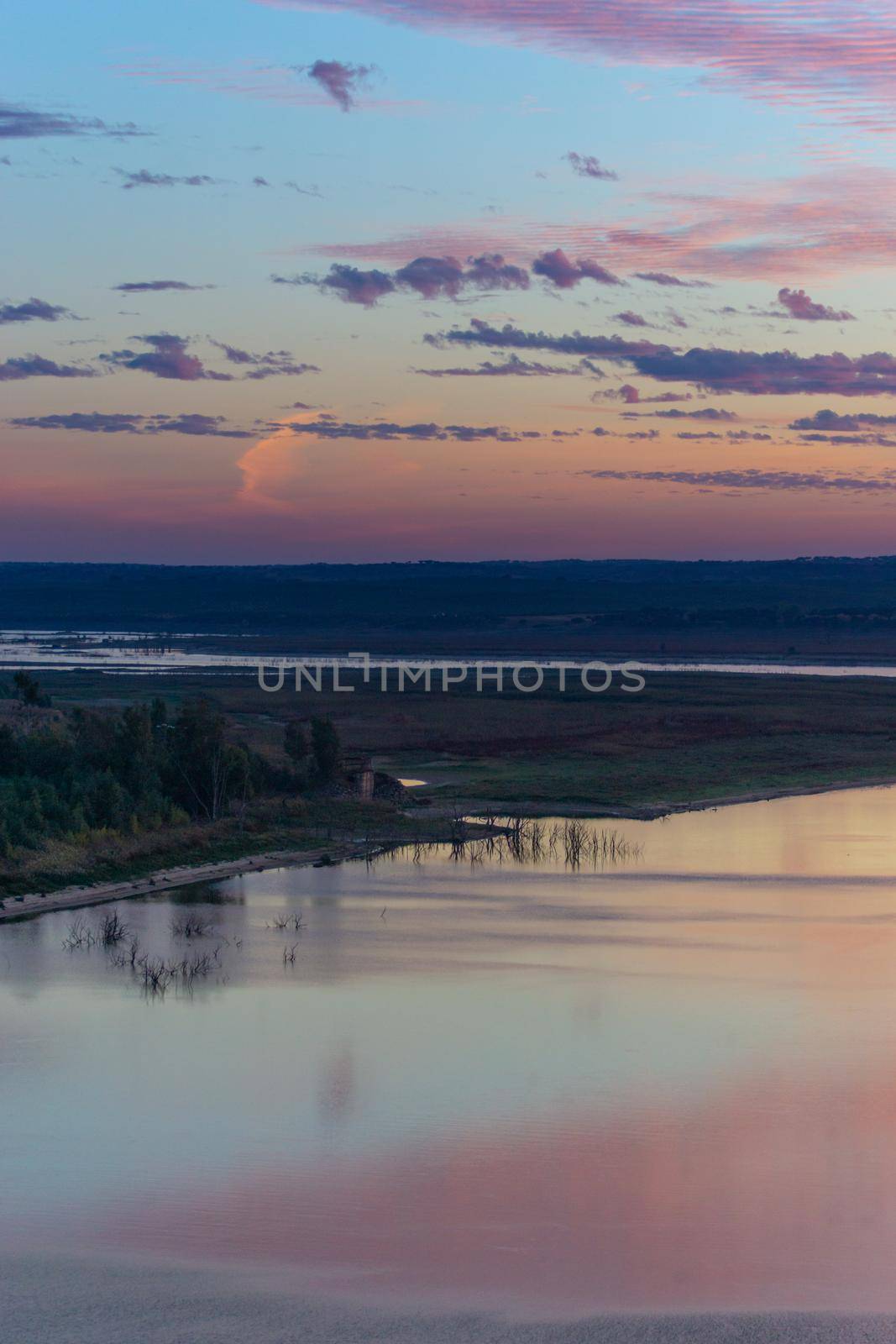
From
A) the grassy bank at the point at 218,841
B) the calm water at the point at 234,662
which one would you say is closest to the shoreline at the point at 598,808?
the grassy bank at the point at 218,841

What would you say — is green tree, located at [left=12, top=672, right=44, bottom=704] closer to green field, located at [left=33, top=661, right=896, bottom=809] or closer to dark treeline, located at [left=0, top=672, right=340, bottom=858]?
dark treeline, located at [left=0, top=672, right=340, bottom=858]

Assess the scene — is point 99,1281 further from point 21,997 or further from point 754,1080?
point 21,997

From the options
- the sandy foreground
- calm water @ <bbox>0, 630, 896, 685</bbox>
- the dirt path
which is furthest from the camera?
calm water @ <bbox>0, 630, 896, 685</bbox>

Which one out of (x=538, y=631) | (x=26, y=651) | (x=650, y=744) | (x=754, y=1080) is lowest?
Answer: (x=754, y=1080)

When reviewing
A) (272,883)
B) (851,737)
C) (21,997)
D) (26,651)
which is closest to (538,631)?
(26,651)

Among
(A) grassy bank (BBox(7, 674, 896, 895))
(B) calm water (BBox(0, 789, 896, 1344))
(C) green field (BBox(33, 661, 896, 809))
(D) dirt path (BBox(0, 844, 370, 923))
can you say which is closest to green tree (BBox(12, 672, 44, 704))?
(A) grassy bank (BBox(7, 674, 896, 895))

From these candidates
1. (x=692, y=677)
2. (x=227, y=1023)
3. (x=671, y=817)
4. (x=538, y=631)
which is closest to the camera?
(x=227, y=1023)

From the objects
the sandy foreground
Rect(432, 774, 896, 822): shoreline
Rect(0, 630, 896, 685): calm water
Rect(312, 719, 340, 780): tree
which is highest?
Rect(0, 630, 896, 685): calm water
